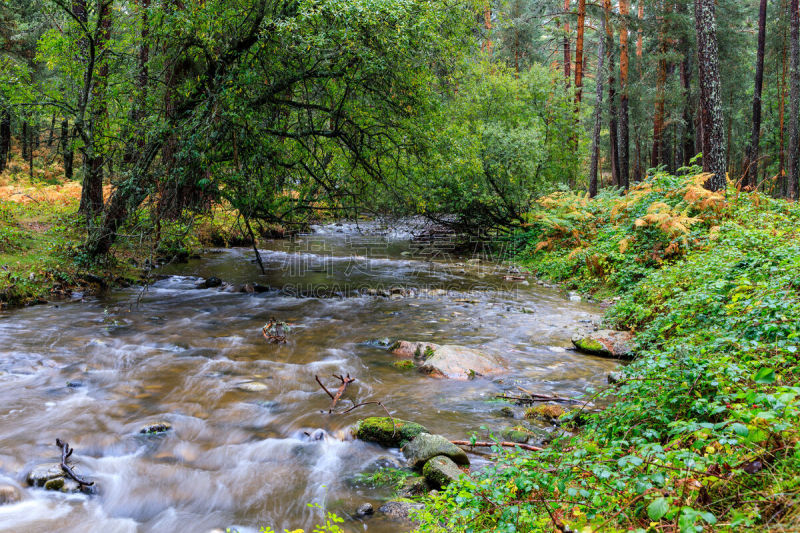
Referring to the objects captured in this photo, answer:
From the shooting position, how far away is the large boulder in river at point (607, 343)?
7.25 metres

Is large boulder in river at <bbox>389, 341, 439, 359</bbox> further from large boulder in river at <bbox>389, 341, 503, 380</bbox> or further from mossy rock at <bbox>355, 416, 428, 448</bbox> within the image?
mossy rock at <bbox>355, 416, 428, 448</bbox>

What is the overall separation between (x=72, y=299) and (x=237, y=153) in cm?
494

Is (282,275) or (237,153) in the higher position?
(237,153)

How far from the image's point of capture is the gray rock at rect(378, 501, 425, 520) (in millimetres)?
3654

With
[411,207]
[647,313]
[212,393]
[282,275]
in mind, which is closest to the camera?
[212,393]

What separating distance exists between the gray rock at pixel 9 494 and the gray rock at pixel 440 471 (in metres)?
3.50

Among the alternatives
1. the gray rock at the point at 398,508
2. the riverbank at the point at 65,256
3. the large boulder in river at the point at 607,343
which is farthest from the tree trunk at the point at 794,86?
the riverbank at the point at 65,256

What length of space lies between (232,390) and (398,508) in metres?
3.44

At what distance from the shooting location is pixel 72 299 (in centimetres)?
1022

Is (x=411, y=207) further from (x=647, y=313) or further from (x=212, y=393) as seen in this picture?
(x=212, y=393)

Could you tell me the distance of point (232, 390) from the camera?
20.7 ft

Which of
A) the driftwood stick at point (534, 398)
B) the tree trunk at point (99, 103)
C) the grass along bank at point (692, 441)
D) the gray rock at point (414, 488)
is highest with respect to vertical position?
the tree trunk at point (99, 103)

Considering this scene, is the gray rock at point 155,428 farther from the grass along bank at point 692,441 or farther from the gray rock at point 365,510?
the grass along bank at point 692,441

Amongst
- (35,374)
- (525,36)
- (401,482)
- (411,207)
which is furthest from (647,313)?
(525,36)
